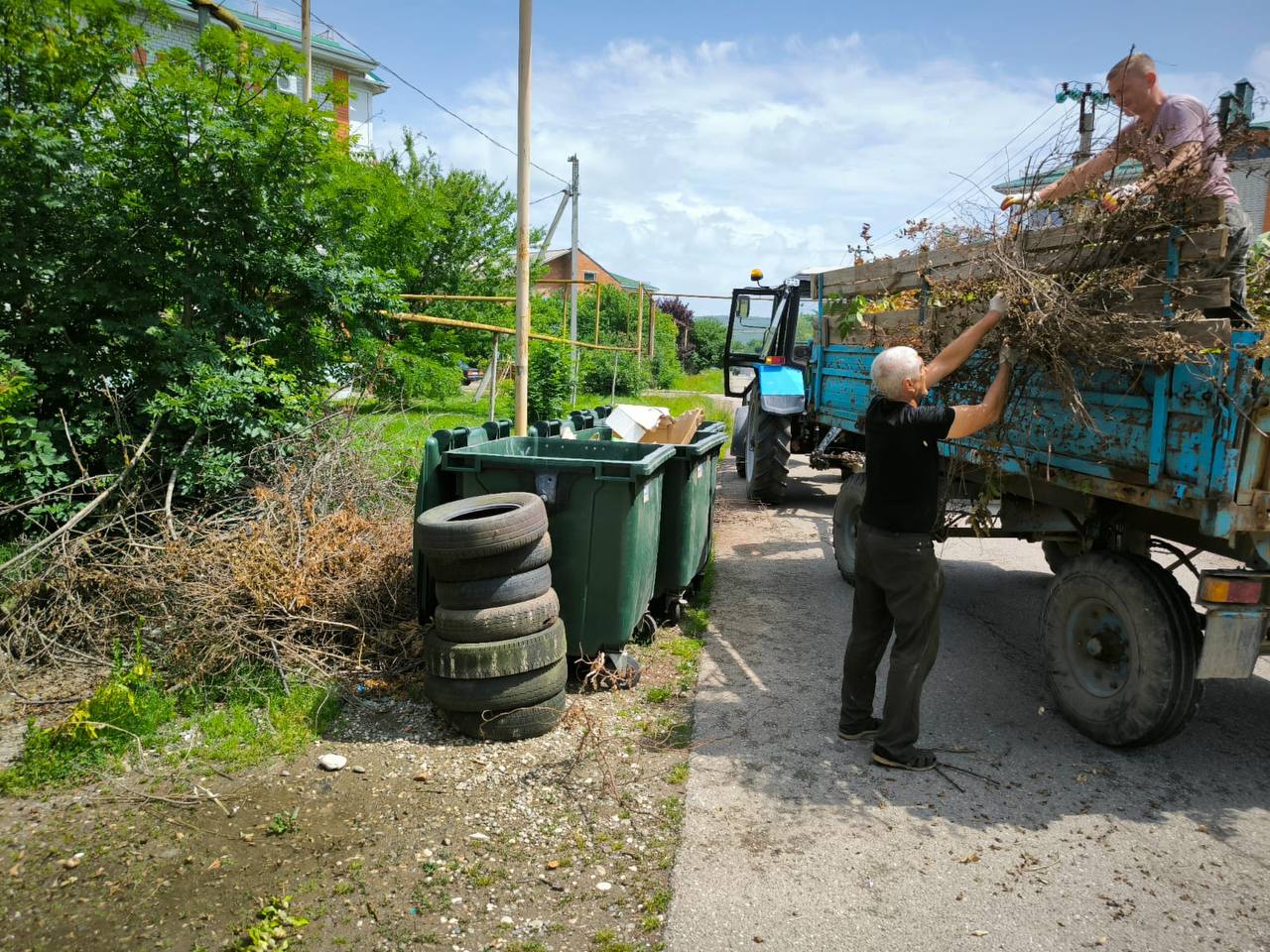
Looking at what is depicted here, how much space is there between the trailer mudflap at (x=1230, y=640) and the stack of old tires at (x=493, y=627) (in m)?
2.78

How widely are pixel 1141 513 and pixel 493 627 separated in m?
3.12

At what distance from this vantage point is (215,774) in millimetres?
3727

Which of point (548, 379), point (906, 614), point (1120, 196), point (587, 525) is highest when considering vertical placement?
point (1120, 196)

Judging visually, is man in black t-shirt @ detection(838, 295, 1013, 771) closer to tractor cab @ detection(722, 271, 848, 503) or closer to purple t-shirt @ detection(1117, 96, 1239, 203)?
purple t-shirt @ detection(1117, 96, 1239, 203)

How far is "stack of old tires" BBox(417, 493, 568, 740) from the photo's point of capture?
12.8ft

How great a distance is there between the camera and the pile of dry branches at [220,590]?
4.58 meters

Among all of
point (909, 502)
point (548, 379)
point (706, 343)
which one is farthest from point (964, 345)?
point (706, 343)

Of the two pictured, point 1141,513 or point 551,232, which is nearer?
point 1141,513

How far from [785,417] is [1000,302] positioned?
574 centimetres

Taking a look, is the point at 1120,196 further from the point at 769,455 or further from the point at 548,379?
the point at 548,379

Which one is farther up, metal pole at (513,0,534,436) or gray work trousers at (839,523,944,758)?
metal pole at (513,0,534,436)

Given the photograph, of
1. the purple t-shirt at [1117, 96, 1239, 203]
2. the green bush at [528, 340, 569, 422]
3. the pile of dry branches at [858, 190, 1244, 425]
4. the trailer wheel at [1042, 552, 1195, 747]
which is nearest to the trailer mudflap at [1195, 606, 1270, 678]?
the trailer wheel at [1042, 552, 1195, 747]

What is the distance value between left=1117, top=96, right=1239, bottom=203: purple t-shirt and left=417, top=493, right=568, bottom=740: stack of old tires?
3191 millimetres

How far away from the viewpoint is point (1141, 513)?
414 cm
